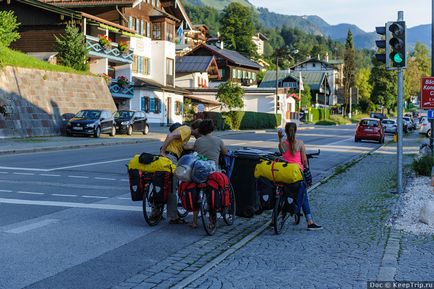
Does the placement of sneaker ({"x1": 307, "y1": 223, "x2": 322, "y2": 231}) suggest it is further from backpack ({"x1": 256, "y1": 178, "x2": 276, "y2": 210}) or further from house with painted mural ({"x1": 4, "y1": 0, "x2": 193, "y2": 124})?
house with painted mural ({"x1": 4, "y1": 0, "x2": 193, "y2": 124})

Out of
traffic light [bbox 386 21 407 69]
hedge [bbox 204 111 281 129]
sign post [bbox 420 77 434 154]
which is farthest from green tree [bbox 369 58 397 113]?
traffic light [bbox 386 21 407 69]

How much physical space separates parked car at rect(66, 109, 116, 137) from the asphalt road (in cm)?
1888

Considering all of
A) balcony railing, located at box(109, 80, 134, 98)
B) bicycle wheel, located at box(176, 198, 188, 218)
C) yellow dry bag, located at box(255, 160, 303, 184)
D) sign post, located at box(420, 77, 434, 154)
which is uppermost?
balcony railing, located at box(109, 80, 134, 98)

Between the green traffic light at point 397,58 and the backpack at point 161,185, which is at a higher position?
the green traffic light at point 397,58

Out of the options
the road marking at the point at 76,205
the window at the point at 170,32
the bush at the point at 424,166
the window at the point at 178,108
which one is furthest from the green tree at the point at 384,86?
the road marking at the point at 76,205

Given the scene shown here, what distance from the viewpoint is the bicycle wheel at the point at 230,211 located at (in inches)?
354

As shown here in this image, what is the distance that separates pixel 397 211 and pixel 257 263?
4234mm

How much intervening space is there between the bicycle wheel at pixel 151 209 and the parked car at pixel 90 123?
25081mm

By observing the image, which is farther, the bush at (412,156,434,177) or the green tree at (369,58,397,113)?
the green tree at (369,58,397,113)

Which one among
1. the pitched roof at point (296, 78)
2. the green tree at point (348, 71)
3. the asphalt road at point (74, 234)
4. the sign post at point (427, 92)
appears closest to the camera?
the asphalt road at point (74, 234)

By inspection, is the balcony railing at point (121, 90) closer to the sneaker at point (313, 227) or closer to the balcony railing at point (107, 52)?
the balcony railing at point (107, 52)

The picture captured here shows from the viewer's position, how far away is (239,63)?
294 ft

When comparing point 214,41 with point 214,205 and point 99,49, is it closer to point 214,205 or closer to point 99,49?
point 99,49

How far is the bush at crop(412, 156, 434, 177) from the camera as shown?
15016mm
